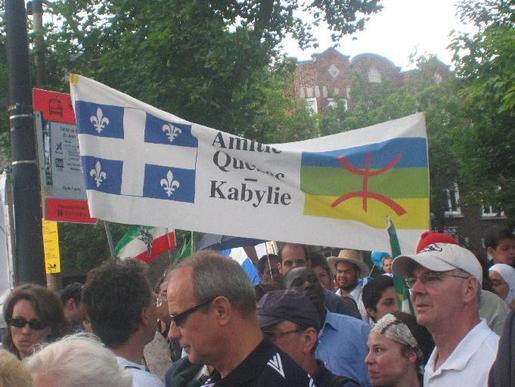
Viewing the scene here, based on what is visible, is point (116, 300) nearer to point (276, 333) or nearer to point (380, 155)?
point (276, 333)

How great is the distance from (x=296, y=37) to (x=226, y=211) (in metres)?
13.5

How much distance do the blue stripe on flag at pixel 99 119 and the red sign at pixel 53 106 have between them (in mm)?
1018

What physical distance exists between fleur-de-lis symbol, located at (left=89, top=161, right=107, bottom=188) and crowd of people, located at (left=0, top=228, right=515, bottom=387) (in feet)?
2.61

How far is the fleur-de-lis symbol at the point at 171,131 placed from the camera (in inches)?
228

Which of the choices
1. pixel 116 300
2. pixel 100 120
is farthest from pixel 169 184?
pixel 116 300

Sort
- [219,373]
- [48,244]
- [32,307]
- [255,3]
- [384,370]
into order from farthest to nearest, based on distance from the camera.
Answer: [255,3], [48,244], [32,307], [384,370], [219,373]

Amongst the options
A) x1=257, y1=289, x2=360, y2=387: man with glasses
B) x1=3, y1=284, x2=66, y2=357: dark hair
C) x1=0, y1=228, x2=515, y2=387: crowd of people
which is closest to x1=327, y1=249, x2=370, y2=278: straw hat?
x1=0, y1=228, x2=515, y2=387: crowd of people

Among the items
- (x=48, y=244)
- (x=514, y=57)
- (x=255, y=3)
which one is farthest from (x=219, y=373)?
(x=255, y=3)

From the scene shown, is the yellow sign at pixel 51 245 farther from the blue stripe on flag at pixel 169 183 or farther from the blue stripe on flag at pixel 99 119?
the blue stripe on flag at pixel 169 183

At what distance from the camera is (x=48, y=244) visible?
8.91 meters

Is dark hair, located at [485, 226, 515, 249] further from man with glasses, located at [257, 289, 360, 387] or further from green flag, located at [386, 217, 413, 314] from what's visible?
man with glasses, located at [257, 289, 360, 387]

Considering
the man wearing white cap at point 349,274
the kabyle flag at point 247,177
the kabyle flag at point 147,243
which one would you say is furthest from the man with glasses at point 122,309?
the kabyle flag at point 147,243

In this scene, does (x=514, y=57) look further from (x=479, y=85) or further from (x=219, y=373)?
(x=219, y=373)

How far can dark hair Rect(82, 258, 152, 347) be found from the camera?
12.6ft
